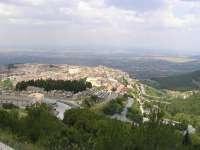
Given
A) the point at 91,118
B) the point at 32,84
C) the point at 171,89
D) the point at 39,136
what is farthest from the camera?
the point at 171,89

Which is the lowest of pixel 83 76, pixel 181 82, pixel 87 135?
pixel 181 82

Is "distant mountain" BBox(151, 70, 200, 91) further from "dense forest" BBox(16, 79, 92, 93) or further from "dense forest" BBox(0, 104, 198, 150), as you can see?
"dense forest" BBox(0, 104, 198, 150)

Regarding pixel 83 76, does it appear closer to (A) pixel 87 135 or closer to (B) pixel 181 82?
(B) pixel 181 82

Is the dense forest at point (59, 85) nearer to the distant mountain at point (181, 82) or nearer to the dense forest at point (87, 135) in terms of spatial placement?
the dense forest at point (87, 135)

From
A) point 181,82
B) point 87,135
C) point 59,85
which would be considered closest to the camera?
point 87,135

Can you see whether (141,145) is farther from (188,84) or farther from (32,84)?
(188,84)

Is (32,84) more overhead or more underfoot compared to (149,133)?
more underfoot

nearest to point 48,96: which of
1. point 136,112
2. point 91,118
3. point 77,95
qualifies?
point 77,95

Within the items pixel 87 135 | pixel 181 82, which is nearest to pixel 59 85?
pixel 87 135

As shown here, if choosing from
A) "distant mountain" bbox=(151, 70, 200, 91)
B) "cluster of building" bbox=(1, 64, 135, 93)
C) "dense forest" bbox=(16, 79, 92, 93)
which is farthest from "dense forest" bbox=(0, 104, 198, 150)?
"distant mountain" bbox=(151, 70, 200, 91)
